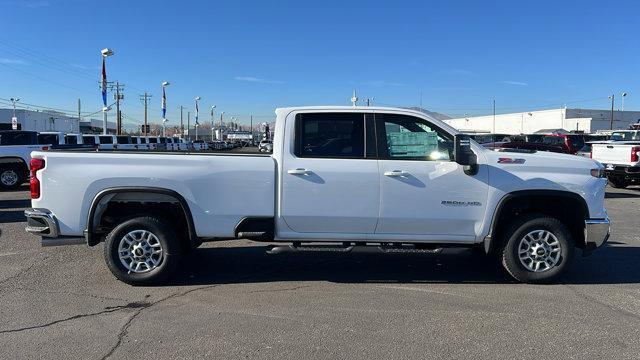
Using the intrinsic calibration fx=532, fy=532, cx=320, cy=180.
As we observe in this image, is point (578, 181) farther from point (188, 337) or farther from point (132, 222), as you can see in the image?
point (132, 222)

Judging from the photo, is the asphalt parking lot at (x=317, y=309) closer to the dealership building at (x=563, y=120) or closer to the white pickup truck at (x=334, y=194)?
the white pickup truck at (x=334, y=194)

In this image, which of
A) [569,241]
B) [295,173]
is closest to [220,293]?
[295,173]

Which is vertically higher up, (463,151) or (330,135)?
(330,135)

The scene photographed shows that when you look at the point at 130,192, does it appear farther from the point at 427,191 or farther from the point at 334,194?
the point at 427,191

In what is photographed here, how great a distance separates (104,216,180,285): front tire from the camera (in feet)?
19.6

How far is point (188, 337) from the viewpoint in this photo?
179 inches

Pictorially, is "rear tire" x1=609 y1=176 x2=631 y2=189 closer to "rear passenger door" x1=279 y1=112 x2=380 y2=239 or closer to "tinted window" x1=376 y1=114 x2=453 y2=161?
"tinted window" x1=376 y1=114 x2=453 y2=161

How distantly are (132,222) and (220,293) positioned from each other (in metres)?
1.28

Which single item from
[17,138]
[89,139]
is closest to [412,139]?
[17,138]

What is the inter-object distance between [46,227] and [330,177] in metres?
3.20

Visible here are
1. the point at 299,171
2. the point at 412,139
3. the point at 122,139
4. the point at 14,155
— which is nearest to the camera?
the point at 299,171

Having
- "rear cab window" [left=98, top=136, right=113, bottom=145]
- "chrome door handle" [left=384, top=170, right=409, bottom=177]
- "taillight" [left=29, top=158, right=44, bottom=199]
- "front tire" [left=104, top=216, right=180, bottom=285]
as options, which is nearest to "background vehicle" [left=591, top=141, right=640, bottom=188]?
"chrome door handle" [left=384, top=170, right=409, bottom=177]

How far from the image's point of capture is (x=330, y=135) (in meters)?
6.09

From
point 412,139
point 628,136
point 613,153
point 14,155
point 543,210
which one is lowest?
point 543,210
